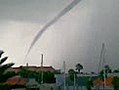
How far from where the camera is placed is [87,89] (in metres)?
117

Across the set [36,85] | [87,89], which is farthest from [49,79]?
[36,85]

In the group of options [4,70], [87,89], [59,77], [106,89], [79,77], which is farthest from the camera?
[79,77]

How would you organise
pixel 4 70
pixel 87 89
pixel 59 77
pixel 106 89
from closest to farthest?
pixel 4 70, pixel 106 89, pixel 87 89, pixel 59 77

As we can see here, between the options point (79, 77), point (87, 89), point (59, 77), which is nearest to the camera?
point (87, 89)

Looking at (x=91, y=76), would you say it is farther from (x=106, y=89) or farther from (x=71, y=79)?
(x=106, y=89)

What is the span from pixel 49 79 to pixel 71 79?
1130 cm

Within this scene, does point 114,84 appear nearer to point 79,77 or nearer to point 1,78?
point 79,77

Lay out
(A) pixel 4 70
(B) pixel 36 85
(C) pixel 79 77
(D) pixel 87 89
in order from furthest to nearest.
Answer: (C) pixel 79 77, (D) pixel 87 89, (B) pixel 36 85, (A) pixel 4 70

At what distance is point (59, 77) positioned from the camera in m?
138

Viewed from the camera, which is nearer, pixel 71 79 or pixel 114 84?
pixel 114 84

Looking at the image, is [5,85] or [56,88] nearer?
[5,85]

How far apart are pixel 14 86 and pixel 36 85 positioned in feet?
165

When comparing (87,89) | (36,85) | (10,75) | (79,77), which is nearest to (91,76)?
(79,77)

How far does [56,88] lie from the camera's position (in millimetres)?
113625
